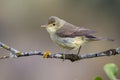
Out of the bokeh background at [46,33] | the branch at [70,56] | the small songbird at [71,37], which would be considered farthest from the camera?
the bokeh background at [46,33]

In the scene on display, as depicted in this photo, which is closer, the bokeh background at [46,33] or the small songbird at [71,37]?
the small songbird at [71,37]

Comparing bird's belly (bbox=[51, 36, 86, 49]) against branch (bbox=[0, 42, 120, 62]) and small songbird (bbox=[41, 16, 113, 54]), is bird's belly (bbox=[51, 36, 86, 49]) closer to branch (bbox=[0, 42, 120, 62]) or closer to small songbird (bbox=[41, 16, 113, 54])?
small songbird (bbox=[41, 16, 113, 54])

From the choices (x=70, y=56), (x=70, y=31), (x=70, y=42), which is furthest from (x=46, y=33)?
(x=70, y=56)

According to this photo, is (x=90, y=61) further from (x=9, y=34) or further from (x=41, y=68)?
(x=9, y=34)

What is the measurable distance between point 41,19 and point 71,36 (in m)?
6.35

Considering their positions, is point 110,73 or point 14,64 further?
point 14,64

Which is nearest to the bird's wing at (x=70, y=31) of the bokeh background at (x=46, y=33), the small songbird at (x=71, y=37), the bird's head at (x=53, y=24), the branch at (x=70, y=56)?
the small songbird at (x=71, y=37)

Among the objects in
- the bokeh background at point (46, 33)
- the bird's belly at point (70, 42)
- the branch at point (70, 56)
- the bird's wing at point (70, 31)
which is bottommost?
the branch at point (70, 56)

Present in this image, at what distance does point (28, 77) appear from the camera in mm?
7844

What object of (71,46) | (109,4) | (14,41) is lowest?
(71,46)

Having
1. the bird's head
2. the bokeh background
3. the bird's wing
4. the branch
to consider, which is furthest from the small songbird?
the bokeh background

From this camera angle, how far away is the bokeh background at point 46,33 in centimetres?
779

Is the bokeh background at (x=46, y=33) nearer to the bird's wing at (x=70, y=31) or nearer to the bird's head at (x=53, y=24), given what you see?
the bird's head at (x=53, y=24)

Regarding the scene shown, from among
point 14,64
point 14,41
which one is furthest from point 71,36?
point 14,41
